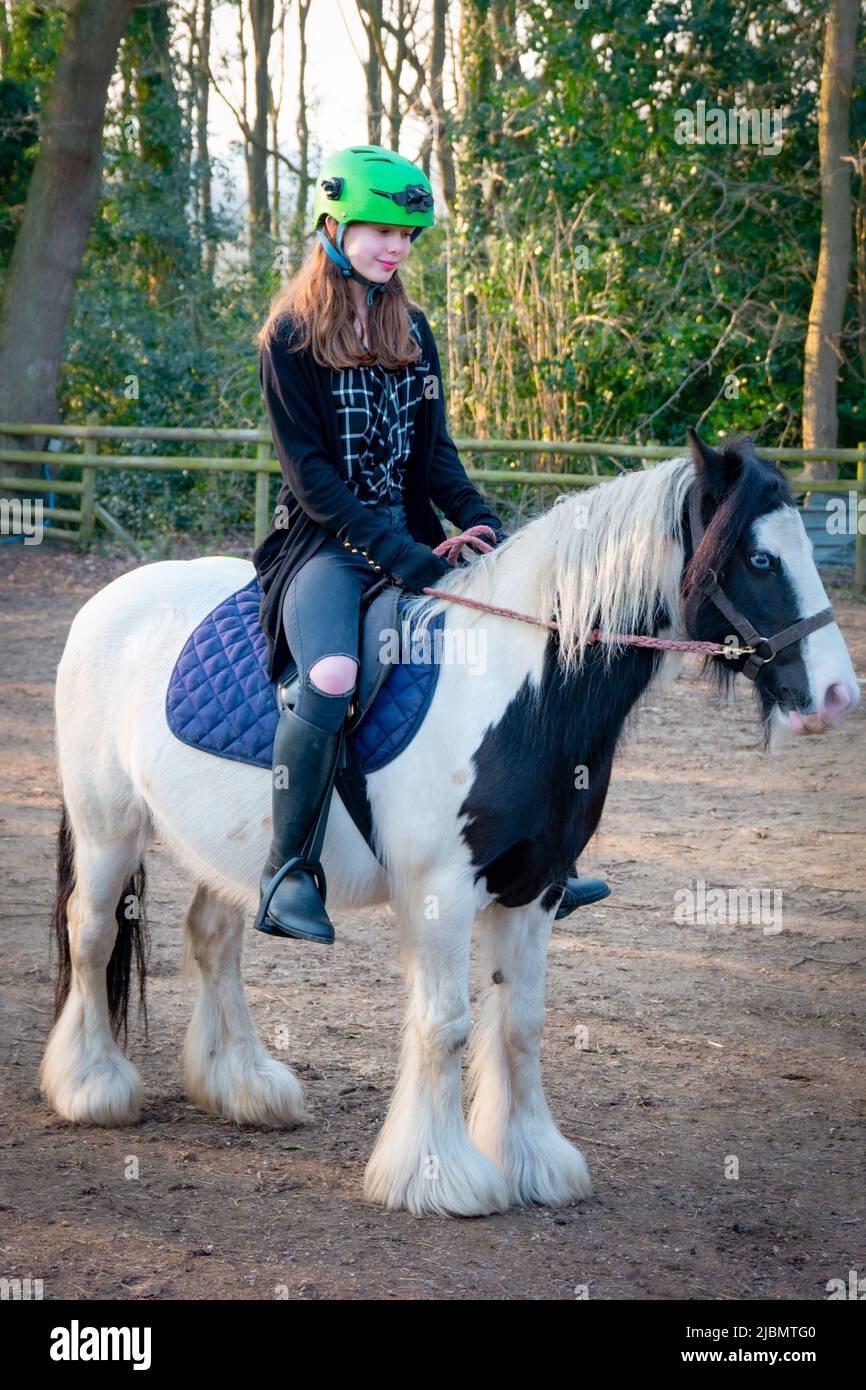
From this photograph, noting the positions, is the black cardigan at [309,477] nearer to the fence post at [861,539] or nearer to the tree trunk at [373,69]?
the fence post at [861,539]

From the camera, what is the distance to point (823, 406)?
1490cm

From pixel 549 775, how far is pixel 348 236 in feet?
4.79

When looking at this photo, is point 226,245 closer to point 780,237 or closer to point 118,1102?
point 780,237

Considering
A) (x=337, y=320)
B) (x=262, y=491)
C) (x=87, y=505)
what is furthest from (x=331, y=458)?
(x=87, y=505)

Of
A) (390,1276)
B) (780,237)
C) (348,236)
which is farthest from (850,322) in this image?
(390,1276)

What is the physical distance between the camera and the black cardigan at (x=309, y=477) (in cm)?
340

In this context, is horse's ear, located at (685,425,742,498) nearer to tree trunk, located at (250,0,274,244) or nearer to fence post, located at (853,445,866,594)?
fence post, located at (853,445,866,594)

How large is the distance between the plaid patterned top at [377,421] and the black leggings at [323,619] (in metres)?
0.22

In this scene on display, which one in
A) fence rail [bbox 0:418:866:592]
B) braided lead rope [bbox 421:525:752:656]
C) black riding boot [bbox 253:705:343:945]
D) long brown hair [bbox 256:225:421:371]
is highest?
fence rail [bbox 0:418:866:592]

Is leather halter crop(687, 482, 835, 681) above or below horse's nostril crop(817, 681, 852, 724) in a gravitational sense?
above

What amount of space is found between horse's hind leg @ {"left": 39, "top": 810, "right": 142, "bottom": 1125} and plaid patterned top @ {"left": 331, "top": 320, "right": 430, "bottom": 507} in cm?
127

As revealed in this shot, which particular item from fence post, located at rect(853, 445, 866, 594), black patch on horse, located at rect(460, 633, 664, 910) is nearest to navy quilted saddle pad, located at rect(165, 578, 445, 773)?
black patch on horse, located at rect(460, 633, 664, 910)

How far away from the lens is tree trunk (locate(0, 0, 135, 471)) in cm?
1466

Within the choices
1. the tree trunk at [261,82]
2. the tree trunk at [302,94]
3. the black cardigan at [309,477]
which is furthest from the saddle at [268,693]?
the tree trunk at [302,94]
